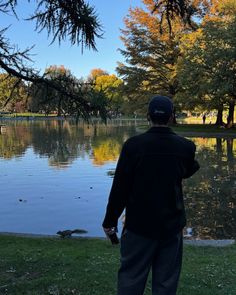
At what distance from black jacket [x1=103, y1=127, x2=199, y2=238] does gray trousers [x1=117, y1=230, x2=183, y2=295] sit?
8 cm

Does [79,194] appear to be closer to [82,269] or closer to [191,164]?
[82,269]

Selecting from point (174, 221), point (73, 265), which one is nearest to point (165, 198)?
point (174, 221)

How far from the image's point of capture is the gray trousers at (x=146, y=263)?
3.34 m

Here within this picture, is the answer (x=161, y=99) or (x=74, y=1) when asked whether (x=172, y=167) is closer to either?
(x=161, y=99)

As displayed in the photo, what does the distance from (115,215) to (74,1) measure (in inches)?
135

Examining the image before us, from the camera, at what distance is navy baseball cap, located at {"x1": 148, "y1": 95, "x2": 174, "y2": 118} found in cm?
339

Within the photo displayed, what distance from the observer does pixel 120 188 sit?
3.36 m

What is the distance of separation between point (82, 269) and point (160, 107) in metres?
2.87

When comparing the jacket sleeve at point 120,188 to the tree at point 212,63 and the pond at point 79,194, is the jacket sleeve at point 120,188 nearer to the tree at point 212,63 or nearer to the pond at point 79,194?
the pond at point 79,194

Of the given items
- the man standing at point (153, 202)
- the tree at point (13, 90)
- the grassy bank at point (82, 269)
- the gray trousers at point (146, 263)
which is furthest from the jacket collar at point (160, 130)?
the tree at point (13, 90)

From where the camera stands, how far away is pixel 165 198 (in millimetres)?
3320

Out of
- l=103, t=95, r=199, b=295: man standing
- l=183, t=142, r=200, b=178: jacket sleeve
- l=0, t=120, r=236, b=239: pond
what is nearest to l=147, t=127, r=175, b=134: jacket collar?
l=103, t=95, r=199, b=295: man standing

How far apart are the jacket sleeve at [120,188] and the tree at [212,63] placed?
118 feet

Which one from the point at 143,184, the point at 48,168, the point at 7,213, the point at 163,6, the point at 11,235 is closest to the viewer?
the point at 143,184
